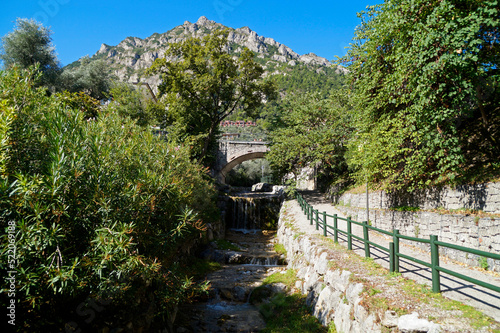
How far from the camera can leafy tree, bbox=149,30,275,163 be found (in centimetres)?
1862

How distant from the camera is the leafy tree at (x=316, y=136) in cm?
1622

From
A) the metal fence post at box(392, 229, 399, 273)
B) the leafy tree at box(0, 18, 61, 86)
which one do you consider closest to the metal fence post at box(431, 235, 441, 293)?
the metal fence post at box(392, 229, 399, 273)

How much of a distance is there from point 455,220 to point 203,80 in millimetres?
16043

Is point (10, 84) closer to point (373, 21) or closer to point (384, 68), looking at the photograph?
point (384, 68)

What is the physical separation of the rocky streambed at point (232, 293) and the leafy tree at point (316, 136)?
6.25 m

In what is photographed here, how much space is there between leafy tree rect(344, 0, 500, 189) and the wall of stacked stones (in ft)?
1.59

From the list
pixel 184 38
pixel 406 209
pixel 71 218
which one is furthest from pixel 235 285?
pixel 184 38

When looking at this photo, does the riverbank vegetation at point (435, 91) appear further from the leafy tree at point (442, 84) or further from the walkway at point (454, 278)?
the walkway at point (454, 278)

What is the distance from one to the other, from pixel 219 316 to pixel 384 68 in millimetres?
9654

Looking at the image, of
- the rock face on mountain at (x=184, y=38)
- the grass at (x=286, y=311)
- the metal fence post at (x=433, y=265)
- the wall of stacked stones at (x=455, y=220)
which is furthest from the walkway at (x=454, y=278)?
the rock face on mountain at (x=184, y=38)

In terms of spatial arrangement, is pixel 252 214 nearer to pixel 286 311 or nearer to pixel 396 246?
pixel 286 311

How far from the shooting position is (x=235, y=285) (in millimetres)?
8992

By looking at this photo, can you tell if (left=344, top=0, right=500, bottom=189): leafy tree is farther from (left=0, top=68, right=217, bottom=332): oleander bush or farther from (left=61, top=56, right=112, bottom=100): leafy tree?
(left=61, top=56, right=112, bottom=100): leafy tree

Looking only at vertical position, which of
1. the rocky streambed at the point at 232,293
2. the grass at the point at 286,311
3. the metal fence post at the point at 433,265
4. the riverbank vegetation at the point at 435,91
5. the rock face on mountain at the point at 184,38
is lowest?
the rocky streambed at the point at 232,293
